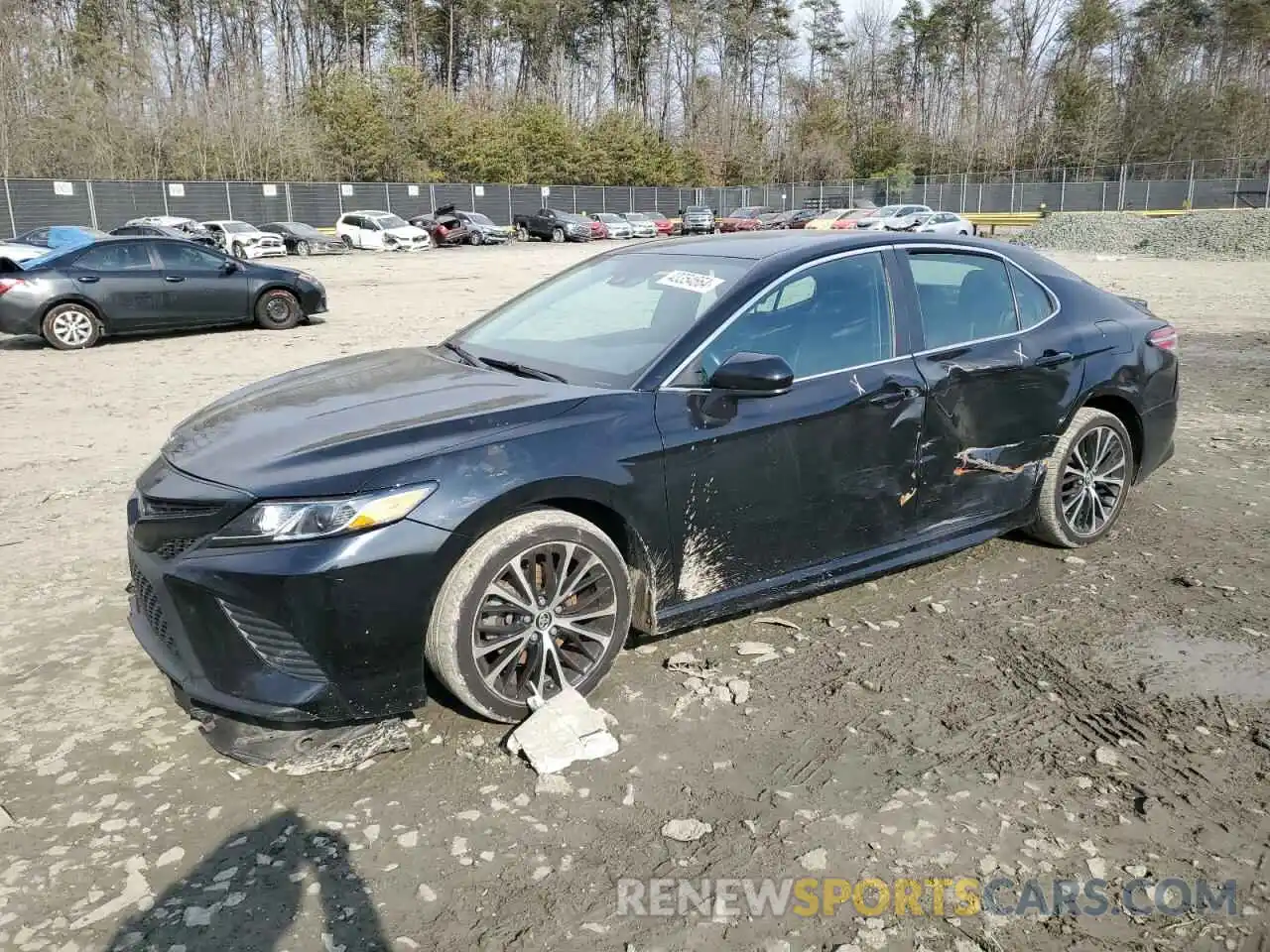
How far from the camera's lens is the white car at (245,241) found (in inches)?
1278

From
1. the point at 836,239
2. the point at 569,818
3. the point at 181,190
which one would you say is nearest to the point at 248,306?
the point at 836,239

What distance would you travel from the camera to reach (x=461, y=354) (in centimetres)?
436

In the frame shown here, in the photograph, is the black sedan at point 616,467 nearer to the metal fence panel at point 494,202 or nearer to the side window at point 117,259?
the side window at point 117,259

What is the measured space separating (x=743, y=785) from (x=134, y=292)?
1228 centimetres

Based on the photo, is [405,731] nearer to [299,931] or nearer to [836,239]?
[299,931]

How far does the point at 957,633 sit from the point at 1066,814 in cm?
127

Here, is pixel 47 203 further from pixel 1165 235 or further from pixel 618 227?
pixel 1165 235

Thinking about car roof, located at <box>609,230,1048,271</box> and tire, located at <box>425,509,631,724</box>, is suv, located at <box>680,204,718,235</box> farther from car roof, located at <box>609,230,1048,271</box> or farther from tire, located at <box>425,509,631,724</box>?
tire, located at <box>425,509,631,724</box>

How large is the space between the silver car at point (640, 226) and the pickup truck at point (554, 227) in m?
2.93

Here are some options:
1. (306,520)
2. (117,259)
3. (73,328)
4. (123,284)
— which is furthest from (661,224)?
(306,520)

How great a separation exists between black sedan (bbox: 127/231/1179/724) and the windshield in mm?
19

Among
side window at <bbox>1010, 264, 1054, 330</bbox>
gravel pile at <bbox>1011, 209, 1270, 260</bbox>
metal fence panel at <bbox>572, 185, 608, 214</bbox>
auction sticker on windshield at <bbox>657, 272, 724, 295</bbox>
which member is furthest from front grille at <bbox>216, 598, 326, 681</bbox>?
metal fence panel at <bbox>572, 185, 608, 214</bbox>

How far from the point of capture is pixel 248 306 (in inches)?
540

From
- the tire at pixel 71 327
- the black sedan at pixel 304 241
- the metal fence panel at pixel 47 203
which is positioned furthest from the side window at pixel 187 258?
the metal fence panel at pixel 47 203
